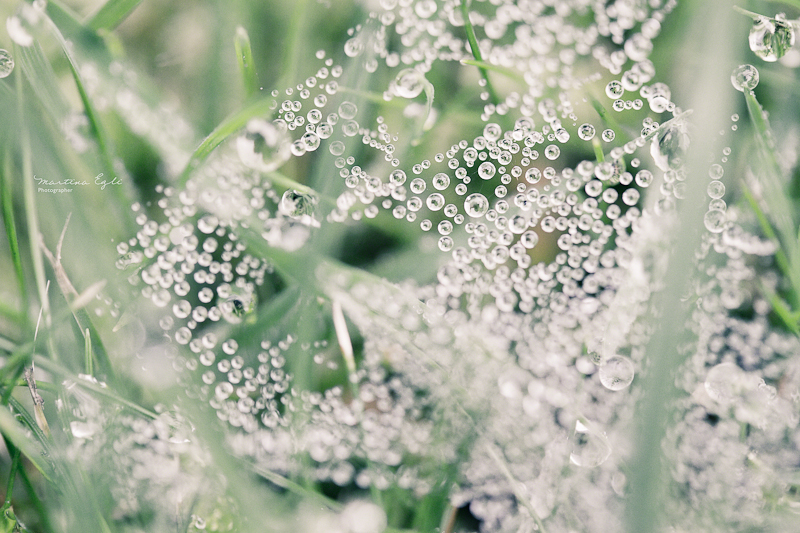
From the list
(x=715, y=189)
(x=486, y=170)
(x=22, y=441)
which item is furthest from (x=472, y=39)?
(x=22, y=441)

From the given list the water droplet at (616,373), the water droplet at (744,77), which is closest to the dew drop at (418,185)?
the water droplet at (616,373)

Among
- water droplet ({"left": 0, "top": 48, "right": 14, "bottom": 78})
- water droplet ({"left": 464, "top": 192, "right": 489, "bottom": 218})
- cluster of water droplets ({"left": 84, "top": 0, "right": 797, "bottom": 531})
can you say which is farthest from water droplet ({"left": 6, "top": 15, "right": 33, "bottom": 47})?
water droplet ({"left": 464, "top": 192, "right": 489, "bottom": 218})

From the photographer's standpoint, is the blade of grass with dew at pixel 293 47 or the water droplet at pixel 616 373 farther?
the blade of grass with dew at pixel 293 47

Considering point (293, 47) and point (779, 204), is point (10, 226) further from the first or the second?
point (779, 204)

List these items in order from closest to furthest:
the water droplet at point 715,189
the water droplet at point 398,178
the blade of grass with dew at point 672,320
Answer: the blade of grass with dew at point 672,320 → the water droplet at point 715,189 → the water droplet at point 398,178

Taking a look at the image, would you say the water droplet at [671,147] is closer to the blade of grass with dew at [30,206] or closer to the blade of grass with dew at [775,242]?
the blade of grass with dew at [775,242]

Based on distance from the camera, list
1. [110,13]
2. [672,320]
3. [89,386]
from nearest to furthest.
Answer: [672,320] → [89,386] → [110,13]

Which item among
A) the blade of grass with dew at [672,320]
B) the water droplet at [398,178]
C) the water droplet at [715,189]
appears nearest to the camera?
the blade of grass with dew at [672,320]
